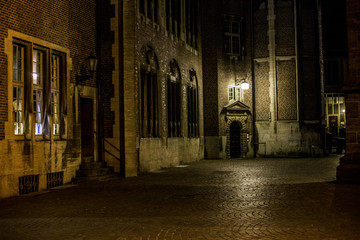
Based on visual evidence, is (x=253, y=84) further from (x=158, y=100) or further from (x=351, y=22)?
(x=351, y=22)

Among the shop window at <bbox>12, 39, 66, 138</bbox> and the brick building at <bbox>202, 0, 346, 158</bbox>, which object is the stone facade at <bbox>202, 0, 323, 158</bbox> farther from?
the shop window at <bbox>12, 39, 66, 138</bbox>

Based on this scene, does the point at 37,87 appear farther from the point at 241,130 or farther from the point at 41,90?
the point at 241,130

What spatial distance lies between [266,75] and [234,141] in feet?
16.1

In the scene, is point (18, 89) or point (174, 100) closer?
point (18, 89)

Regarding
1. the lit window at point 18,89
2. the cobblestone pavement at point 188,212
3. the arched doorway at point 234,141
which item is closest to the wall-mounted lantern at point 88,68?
the lit window at point 18,89

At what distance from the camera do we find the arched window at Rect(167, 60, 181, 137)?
21172mm

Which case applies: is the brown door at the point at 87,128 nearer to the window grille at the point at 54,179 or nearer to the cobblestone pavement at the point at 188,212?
the window grille at the point at 54,179

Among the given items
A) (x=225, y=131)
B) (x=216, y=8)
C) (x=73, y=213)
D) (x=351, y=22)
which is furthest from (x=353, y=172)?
(x=216, y=8)

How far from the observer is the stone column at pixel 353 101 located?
1237 cm

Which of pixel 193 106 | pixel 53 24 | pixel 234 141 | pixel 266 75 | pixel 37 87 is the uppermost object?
pixel 266 75

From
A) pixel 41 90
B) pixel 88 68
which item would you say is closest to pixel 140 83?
pixel 88 68

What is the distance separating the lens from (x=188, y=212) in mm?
8039

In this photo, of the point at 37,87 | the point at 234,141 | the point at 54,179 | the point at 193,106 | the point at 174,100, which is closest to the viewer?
the point at 37,87

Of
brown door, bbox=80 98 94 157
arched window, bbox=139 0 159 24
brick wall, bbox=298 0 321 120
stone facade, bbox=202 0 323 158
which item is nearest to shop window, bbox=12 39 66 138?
brown door, bbox=80 98 94 157
